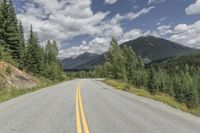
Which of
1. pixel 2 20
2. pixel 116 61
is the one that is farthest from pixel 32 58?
pixel 116 61

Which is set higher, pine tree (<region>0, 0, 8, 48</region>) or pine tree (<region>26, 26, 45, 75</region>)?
pine tree (<region>0, 0, 8, 48</region>)

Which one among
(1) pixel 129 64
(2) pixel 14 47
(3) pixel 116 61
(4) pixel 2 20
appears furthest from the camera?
(1) pixel 129 64

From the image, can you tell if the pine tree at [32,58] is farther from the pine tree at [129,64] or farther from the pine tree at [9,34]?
the pine tree at [129,64]

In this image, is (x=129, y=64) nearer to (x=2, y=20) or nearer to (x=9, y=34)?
(x=9, y=34)

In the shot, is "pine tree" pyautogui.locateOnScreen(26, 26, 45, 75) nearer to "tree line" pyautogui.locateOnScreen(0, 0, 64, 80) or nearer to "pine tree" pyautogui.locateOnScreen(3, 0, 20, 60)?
"tree line" pyautogui.locateOnScreen(0, 0, 64, 80)

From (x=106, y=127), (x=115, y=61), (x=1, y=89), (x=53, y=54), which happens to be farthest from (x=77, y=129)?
(x=53, y=54)

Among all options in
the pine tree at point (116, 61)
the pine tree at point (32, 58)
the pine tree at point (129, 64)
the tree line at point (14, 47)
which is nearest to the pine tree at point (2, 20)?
the tree line at point (14, 47)

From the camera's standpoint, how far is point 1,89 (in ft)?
71.1

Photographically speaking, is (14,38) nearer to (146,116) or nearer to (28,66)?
(28,66)

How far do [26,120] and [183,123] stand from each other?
216 inches

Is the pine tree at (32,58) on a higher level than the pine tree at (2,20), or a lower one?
lower

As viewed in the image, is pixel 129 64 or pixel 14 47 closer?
pixel 14 47

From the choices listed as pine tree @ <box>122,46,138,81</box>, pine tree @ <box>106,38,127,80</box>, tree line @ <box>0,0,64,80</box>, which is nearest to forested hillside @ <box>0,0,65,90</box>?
tree line @ <box>0,0,64,80</box>

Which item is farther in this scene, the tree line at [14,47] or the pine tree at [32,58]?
the pine tree at [32,58]
